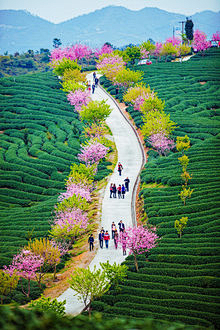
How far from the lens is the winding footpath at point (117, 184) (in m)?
26.8

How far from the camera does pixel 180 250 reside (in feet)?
80.3

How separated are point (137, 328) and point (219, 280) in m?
12.7

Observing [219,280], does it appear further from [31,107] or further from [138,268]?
[31,107]

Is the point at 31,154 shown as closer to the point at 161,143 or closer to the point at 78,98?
the point at 161,143

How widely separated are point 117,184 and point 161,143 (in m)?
9.56

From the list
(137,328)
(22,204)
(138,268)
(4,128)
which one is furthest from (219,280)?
(4,128)

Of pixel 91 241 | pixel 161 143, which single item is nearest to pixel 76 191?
pixel 91 241

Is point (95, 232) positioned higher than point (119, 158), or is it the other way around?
point (119, 158)

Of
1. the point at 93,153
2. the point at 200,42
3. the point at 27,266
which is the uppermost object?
the point at 200,42

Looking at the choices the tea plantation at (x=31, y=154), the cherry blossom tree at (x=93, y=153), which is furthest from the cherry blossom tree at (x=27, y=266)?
the cherry blossom tree at (x=93, y=153)

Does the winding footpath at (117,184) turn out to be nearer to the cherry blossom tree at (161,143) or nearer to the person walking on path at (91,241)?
the person walking on path at (91,241)

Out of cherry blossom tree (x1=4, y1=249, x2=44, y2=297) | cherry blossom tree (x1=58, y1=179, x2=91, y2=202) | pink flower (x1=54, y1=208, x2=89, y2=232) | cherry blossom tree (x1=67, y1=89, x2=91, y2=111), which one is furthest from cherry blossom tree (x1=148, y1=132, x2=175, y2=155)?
cherry blossom tree (x1=4, y1=249, x2=44, y2=297)

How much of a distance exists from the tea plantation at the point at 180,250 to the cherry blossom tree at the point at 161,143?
4.05 feet

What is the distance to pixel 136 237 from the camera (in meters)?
24.4
